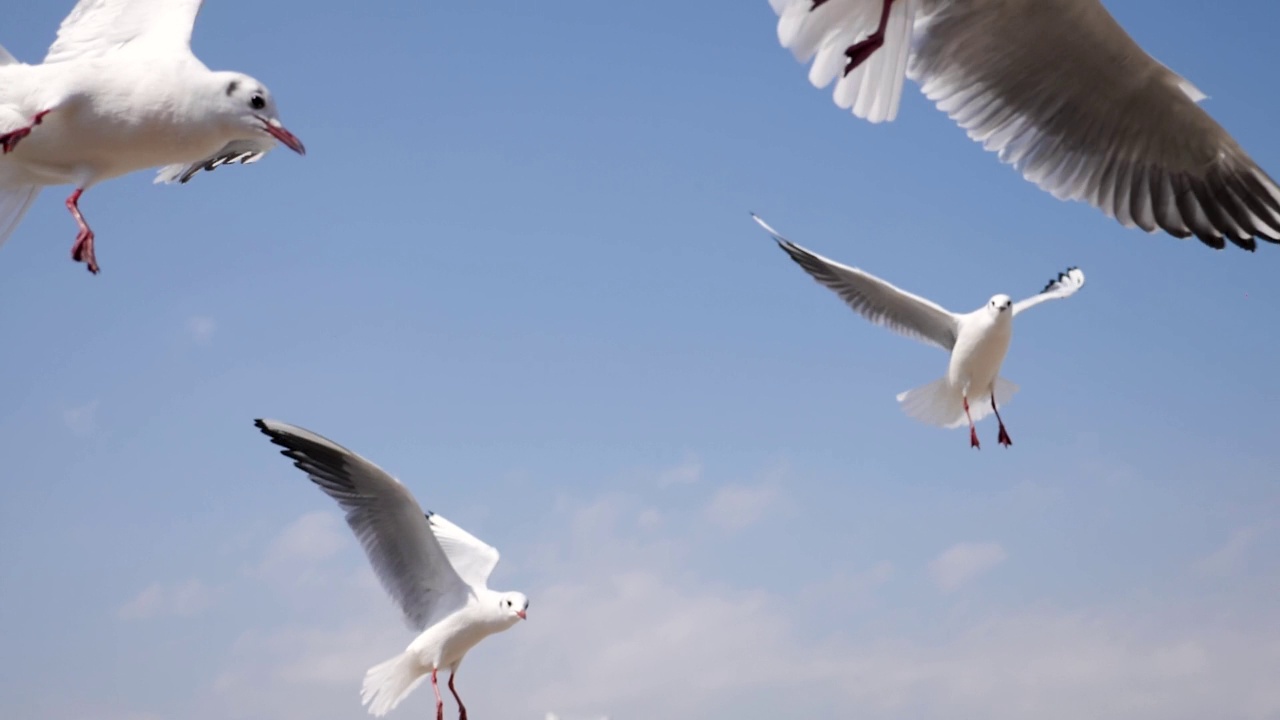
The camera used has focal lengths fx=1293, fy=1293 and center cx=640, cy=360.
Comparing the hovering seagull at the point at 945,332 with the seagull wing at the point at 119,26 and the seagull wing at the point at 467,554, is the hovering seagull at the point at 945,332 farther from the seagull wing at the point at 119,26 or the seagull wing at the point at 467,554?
the seagull wing at the point at 119,26

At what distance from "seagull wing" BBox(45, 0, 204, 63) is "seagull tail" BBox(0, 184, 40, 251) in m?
0.21

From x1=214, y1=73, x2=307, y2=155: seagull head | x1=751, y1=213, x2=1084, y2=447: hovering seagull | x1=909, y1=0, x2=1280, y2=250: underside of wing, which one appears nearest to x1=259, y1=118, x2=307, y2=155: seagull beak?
x1=214, y1=73, x2=307, y2=155: seagull head

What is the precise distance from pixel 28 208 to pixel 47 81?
0.25m

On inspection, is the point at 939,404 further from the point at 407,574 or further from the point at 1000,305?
the point at 407,574

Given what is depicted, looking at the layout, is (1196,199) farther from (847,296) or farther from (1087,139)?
(847,296)

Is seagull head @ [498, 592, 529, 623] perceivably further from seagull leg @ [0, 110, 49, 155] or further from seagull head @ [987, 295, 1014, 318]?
seagull leg @ [0, 110, 49, 155]

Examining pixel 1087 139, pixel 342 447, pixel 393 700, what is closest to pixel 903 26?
pixel 1087 139

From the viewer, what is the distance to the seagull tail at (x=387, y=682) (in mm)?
4598

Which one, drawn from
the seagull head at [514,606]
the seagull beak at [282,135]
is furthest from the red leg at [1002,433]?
the seagull beak at [282,135]

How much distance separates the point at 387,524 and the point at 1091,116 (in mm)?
2606

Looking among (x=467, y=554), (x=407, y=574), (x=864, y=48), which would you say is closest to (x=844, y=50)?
(x=864, y=48)

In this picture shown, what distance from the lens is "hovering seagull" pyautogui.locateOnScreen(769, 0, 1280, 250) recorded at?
8.95ft

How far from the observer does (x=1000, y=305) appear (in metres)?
5.29

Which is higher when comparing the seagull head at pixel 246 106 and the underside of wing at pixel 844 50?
the underside of wing at pixel 844 50
